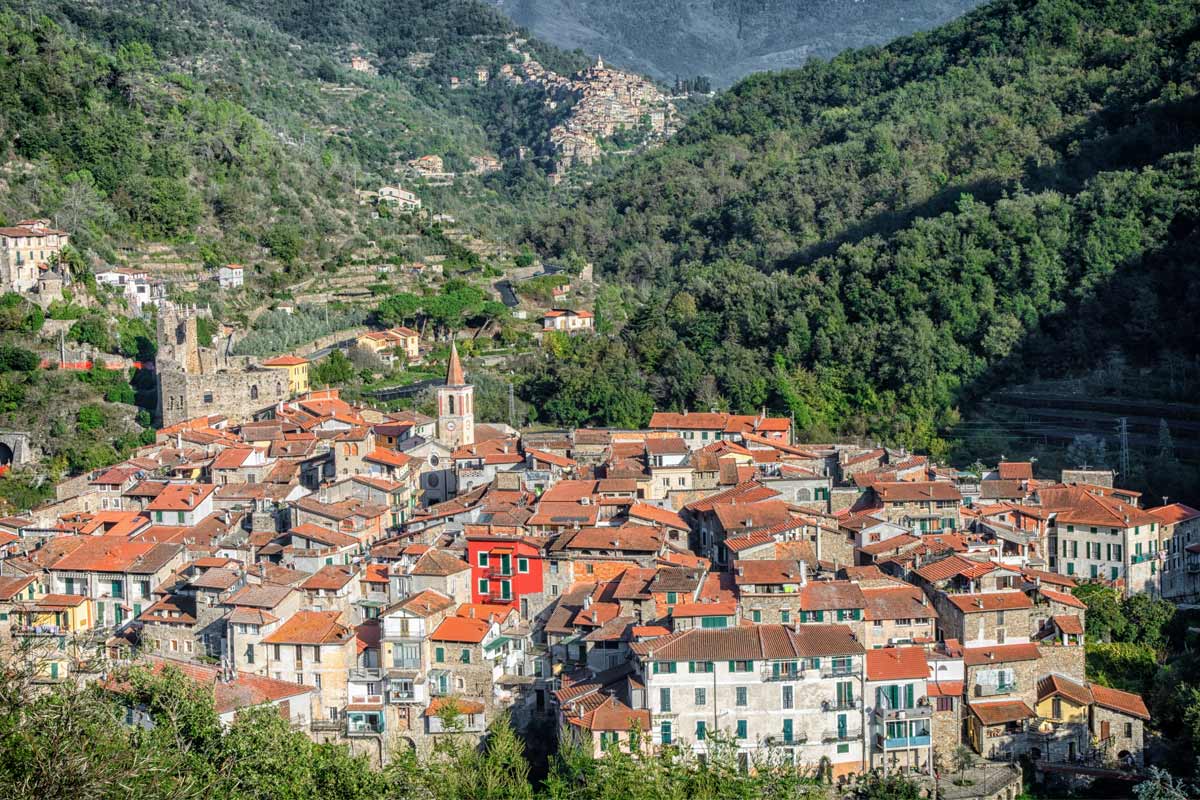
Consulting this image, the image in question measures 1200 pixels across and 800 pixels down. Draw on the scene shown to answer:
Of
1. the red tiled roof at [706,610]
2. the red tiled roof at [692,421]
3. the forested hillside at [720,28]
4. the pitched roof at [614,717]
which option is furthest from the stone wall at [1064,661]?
the forested hillside at [720,28]

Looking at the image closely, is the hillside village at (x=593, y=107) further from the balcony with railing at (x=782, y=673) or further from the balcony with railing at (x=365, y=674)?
the balcony with railing at (x=782, y=673)

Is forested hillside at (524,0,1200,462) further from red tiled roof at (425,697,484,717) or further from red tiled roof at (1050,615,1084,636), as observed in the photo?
red tiled roof at (425,697,484,717)

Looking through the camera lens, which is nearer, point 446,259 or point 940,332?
point 940,332

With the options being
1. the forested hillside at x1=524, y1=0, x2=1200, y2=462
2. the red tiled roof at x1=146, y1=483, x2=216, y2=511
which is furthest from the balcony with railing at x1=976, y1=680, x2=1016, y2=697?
the red tiled roof at x1=146, y1=483, x2=216, y2=511

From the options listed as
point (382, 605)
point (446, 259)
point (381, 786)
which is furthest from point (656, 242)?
point (381, 786)

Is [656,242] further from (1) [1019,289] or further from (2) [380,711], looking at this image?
(2) [380,711]
